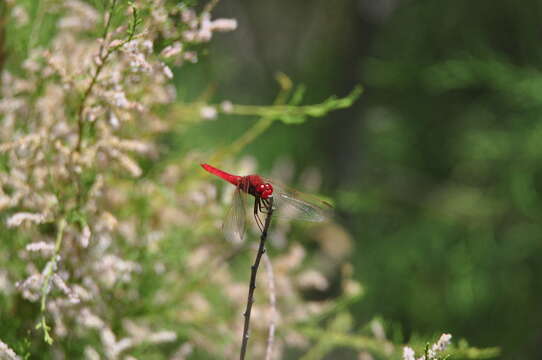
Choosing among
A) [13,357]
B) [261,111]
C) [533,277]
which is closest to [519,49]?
[533,277]

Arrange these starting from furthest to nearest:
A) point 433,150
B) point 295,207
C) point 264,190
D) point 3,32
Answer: point 433,150, point 3,32, point 295,207, point 264,190

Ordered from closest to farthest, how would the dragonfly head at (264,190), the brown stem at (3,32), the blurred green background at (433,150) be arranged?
the dragonfly head at (264,190) → the brown stem at (3,32) → the blurred green background at (433,150)

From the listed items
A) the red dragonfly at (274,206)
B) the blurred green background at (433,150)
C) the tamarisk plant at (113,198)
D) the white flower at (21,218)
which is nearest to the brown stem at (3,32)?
the tamarisk plant at (113,198)

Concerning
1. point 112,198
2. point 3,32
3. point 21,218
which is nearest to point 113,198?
point 112,198

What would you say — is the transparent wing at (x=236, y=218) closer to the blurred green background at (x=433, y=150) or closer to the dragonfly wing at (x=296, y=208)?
the dragonfly wing at (x=296, y=208)

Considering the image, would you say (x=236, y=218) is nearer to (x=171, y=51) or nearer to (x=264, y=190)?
(x=264, y=190)

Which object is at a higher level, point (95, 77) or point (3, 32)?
point (3, 32)

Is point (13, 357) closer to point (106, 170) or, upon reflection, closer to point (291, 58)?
point (106, 170)

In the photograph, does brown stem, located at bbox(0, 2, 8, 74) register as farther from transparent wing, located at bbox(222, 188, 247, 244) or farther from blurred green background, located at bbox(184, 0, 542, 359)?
blurred green background, located at bbox(184, 0, 542, 359)

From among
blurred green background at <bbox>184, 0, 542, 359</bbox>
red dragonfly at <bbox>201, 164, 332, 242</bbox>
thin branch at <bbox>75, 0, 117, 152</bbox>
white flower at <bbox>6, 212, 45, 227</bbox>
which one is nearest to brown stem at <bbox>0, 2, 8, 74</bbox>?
thin branch at <bbox>75, 0, 117, 152</bbox>
